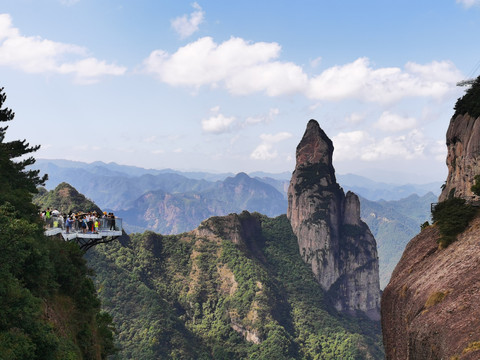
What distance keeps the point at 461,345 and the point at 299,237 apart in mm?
129807

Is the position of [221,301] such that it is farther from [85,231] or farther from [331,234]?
[85,231]

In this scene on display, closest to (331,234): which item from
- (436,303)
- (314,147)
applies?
(314,147)

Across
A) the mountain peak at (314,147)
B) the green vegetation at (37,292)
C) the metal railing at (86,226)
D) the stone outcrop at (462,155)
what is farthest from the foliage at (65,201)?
the stone outcrop at (462,155)

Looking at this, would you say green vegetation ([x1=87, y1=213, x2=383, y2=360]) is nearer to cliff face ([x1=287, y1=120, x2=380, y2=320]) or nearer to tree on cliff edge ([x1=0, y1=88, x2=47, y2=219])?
cliff face ([x1=287, y1=120, x2=380, y2=320])

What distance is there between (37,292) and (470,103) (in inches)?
1634

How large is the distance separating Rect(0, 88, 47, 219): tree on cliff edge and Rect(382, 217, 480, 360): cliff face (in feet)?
79.0

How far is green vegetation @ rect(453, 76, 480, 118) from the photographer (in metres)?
37.7

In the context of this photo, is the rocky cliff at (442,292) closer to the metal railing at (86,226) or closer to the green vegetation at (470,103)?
the green vegetation at (470,103)

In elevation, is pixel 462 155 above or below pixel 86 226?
above

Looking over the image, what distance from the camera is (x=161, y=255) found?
124875 millimetres

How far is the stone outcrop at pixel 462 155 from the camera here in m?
35.7

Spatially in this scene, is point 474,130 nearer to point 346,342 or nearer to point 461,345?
point 461,345

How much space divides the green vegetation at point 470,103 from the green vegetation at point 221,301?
75437mm

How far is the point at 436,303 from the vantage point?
20.8m
